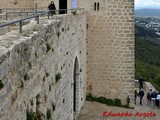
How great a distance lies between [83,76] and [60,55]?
19.7 feet

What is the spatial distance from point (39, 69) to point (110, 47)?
9.53 m

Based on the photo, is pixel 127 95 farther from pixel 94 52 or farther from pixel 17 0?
pixel 17 0

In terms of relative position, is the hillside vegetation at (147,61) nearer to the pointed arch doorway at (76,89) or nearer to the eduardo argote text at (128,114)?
the eduardo argote text at (128,114)

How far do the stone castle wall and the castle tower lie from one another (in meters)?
3.59

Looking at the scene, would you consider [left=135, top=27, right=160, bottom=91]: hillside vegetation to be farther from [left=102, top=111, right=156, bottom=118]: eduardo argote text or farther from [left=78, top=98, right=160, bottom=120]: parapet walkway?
[left=102, top=111, right=156, bottom=118]: eduardo argote text

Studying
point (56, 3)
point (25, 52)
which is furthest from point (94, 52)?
point (25, 52)

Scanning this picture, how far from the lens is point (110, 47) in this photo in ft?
54.5

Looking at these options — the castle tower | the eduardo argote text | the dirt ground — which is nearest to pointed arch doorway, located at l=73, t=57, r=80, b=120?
the dirt ground

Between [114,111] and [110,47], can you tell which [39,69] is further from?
[110,47]

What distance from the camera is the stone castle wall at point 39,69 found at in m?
5.48

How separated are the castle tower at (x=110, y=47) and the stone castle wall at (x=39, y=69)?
3.59 meters

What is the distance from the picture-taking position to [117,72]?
659 inches

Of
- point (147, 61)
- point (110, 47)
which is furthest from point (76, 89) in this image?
point (147, 61)

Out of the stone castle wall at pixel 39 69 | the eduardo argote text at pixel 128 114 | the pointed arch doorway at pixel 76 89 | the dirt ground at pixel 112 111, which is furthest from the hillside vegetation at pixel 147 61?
the stone castle wall at pixel 39 69
